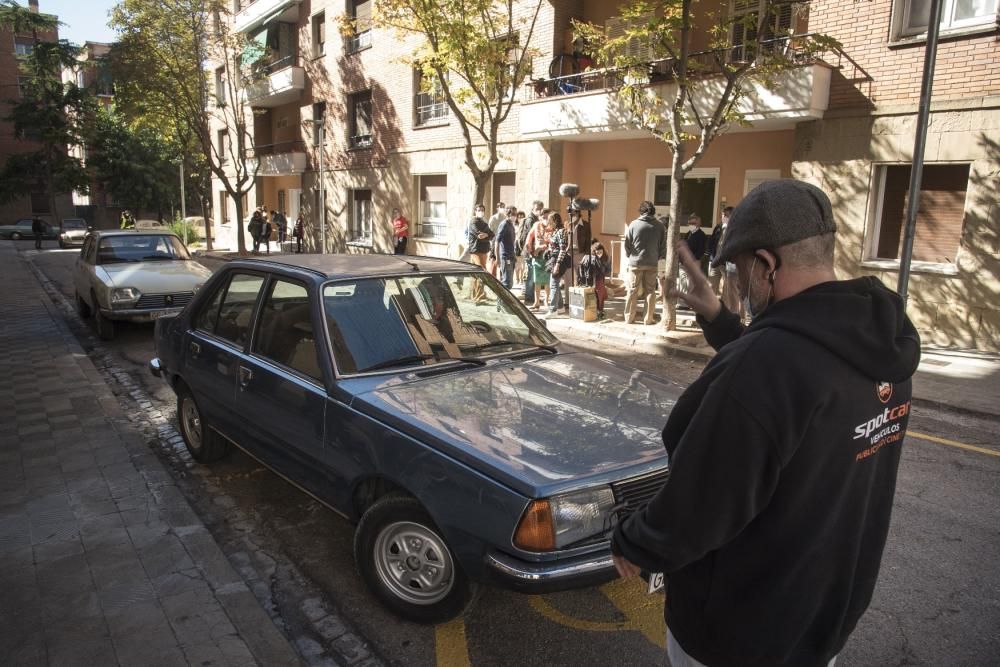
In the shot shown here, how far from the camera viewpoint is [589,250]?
12.9m

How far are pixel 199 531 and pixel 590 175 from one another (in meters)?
14.5

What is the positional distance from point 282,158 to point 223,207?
10635mm

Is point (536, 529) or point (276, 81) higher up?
point (276, 81)

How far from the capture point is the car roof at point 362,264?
13.7ft

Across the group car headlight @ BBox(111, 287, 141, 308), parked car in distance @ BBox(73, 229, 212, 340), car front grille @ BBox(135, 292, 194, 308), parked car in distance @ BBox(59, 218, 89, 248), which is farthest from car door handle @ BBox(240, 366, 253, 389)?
parked car in distance @ BBox(59, 218, 89, 248)

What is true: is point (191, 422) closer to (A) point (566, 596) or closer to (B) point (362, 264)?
(B) point (362, 264)

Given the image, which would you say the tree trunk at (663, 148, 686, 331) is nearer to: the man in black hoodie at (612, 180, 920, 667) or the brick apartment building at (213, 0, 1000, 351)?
the brick apartment building at (213, 0, 1000, 351)

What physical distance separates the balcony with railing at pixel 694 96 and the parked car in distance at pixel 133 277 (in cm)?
762

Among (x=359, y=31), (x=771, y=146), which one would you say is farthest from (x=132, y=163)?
(x=771, y=146)

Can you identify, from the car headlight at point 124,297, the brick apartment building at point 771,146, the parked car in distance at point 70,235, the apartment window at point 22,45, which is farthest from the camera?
the apartment window at point 22,45

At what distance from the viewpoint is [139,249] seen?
11242 millimetres

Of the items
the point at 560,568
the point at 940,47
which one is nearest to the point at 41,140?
the point at 940,47

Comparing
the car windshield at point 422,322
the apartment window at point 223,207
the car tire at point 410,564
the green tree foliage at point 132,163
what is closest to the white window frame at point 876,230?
the car windshield at point 422,322

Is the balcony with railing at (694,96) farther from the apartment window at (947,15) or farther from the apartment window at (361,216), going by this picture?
the apartment window at (361,216)
